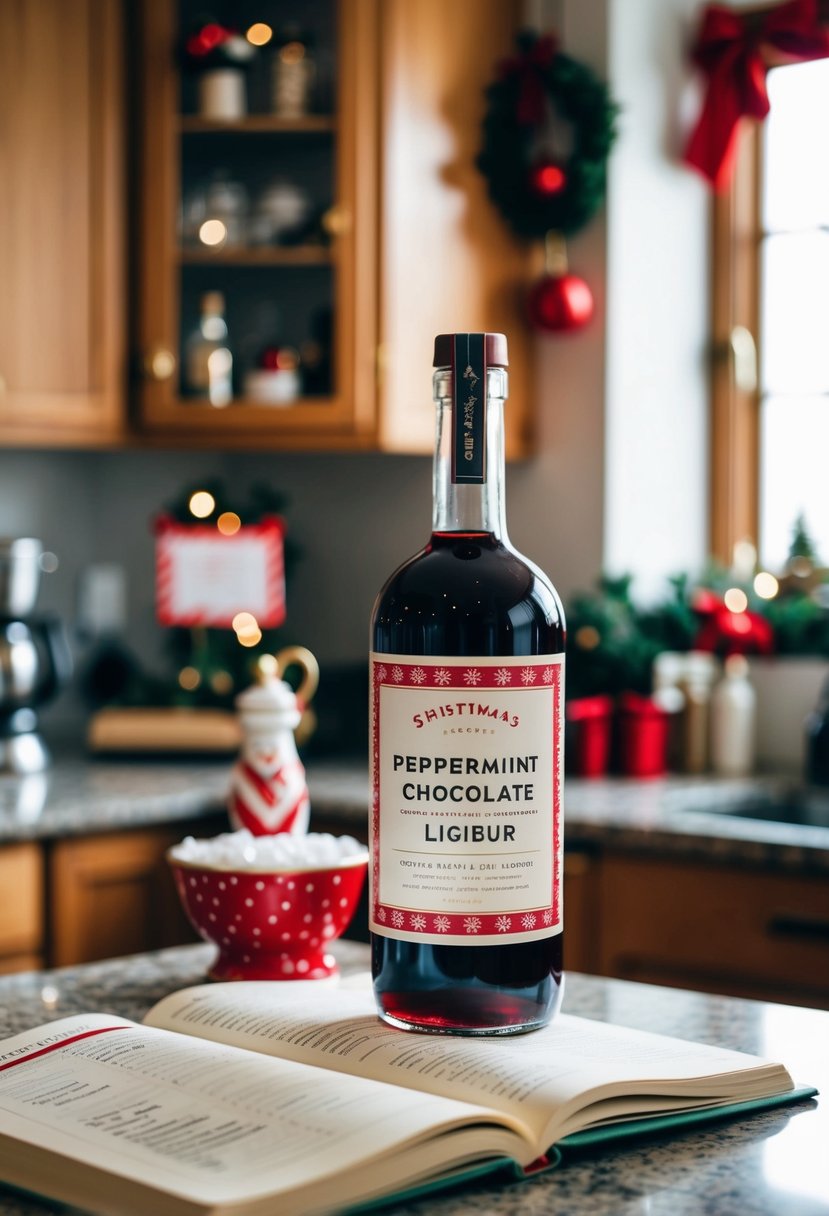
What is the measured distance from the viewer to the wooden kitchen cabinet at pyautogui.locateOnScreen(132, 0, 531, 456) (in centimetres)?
263

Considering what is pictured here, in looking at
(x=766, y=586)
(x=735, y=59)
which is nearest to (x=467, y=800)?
(x=766, y=586)

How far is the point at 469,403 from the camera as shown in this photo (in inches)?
33.0

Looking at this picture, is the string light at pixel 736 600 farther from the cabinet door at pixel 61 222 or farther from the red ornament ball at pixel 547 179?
the cabinet door at pixel 61 222

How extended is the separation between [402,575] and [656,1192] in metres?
0.34

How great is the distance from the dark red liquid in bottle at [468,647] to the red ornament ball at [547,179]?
1955mm

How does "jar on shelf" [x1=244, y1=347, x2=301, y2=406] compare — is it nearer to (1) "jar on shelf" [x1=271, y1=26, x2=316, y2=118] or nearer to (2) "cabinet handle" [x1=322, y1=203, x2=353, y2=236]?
(2) "cabinet handle" [x1=322, y1=203, x2=353, y2=236]

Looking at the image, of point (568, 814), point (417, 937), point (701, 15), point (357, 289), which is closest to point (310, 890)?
point (417, 937)

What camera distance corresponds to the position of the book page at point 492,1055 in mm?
731

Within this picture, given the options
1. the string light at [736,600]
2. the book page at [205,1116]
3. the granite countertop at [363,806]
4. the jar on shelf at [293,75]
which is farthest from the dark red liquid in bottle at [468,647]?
the jar on shelf at [293,75]

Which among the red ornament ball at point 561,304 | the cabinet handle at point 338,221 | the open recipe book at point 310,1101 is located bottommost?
the open recipe book at point 310,1101

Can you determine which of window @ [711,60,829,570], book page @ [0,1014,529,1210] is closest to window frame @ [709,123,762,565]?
window @ [711,60,829,570]

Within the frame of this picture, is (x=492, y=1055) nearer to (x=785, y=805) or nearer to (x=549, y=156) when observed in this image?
(x=785, y=805)

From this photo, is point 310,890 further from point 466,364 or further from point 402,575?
point 466,364

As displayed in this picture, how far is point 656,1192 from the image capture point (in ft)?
2.23
